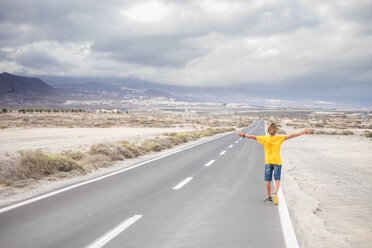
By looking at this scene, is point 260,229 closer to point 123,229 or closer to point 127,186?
point 123,229

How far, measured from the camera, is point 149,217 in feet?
18.1

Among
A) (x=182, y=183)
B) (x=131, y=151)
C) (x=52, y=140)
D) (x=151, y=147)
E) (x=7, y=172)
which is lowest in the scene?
(x=52, y=140)

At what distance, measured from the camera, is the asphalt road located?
4449mm

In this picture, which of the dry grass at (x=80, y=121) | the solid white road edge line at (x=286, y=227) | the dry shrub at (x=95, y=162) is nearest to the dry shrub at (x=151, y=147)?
the dry shrub at (x=95, y=162)

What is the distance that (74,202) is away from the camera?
6.53 metres

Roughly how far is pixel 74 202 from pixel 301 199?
18.2 ft

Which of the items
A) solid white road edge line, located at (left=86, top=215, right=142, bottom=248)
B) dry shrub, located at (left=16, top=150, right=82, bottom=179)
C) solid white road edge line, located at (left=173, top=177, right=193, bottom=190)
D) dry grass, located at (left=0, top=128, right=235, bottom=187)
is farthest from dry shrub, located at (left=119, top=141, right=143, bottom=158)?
solid white road edge line, located at (left=86, top=215, right=142, bottom=248)

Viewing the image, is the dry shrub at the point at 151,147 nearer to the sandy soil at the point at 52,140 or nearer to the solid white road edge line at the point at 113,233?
the sandy soil at the point at 52,140

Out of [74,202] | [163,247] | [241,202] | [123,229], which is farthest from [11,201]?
[241,202]

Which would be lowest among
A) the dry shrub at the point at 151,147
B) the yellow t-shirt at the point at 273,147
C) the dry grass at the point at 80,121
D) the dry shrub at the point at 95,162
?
the dry grass at the point at 80,121

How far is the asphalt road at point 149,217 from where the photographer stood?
4.45 meters

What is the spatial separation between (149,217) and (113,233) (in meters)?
0.97

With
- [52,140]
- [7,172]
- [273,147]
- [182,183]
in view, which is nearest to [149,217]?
[273,147]

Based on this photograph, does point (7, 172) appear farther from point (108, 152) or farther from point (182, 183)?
point (182, 183)
